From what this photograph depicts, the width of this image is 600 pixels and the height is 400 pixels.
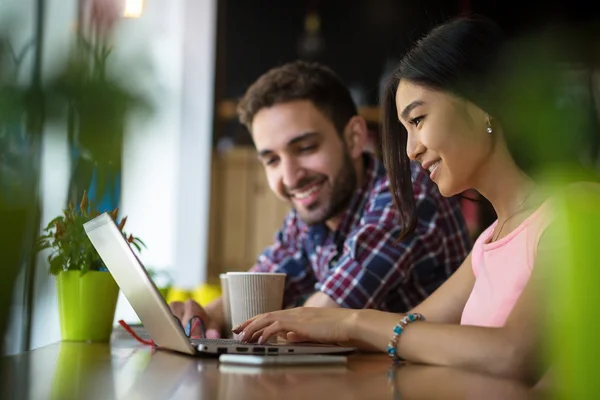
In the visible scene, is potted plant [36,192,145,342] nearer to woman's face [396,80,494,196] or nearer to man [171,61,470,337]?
man [171,61,470,337]

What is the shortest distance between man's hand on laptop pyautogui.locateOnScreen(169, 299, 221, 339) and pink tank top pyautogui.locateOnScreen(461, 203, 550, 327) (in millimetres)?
504

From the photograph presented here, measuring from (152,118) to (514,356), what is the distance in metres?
0.69

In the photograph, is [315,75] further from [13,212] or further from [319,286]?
[13,212]

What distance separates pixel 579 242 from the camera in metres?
0.25

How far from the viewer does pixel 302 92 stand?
6.37ft

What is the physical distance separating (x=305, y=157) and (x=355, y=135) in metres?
0.16

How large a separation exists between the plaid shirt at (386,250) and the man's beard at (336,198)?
3 cm

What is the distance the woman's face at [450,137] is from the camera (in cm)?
109

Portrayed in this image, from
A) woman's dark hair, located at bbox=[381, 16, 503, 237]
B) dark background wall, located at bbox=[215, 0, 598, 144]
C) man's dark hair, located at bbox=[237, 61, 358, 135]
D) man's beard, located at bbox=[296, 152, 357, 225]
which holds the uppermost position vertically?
dark background wall, located at bbox=[215, 0, 598, 144]

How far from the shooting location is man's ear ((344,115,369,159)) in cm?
198

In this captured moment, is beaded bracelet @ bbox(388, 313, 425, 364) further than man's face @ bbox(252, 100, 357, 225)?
No

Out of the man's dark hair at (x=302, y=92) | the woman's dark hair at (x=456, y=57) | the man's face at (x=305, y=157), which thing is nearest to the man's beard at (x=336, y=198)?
the man's face at (x=305, y=157)

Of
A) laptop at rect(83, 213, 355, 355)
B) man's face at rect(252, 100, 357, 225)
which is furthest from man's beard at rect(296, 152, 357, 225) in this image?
laptop at rect(83, 213, 355, 355)

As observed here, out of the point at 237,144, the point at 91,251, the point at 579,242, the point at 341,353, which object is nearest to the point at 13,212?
the point at 579,242
